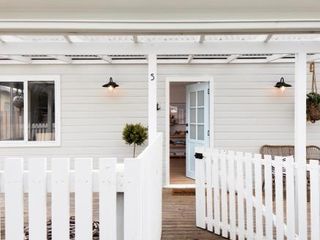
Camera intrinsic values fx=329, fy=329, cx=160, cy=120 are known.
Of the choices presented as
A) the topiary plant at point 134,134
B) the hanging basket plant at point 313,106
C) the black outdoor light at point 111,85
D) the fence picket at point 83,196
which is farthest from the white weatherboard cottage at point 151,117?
the hanging basket plant at point 313,106

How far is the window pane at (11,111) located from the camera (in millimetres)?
6871

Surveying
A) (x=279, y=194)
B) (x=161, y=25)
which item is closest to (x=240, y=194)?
(x=279, y=194)

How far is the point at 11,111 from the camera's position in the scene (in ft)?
22.8

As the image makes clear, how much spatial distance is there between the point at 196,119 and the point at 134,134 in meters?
1.56

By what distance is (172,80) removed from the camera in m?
6.82

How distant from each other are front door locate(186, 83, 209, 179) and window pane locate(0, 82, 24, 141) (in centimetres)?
363

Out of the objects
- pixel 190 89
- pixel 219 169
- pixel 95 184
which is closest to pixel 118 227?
pixel 95 184

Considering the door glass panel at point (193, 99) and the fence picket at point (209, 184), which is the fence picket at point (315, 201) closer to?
the fence picket at point (209, 184)

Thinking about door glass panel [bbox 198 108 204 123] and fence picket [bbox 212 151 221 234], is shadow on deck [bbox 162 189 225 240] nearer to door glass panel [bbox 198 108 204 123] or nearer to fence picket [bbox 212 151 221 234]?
fence picket [bbox 212 151 221 234]

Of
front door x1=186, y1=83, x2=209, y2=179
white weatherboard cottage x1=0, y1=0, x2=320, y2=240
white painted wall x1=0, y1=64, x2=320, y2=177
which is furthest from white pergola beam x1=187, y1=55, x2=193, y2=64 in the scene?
front door x1=186, y1=83, x2=209, y2=179

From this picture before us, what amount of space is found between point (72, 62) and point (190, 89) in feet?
8.70

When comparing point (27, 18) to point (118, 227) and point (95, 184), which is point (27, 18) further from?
point (118, 227)

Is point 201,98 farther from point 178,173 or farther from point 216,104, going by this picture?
point 178,173

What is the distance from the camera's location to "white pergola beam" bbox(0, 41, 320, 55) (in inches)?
157
